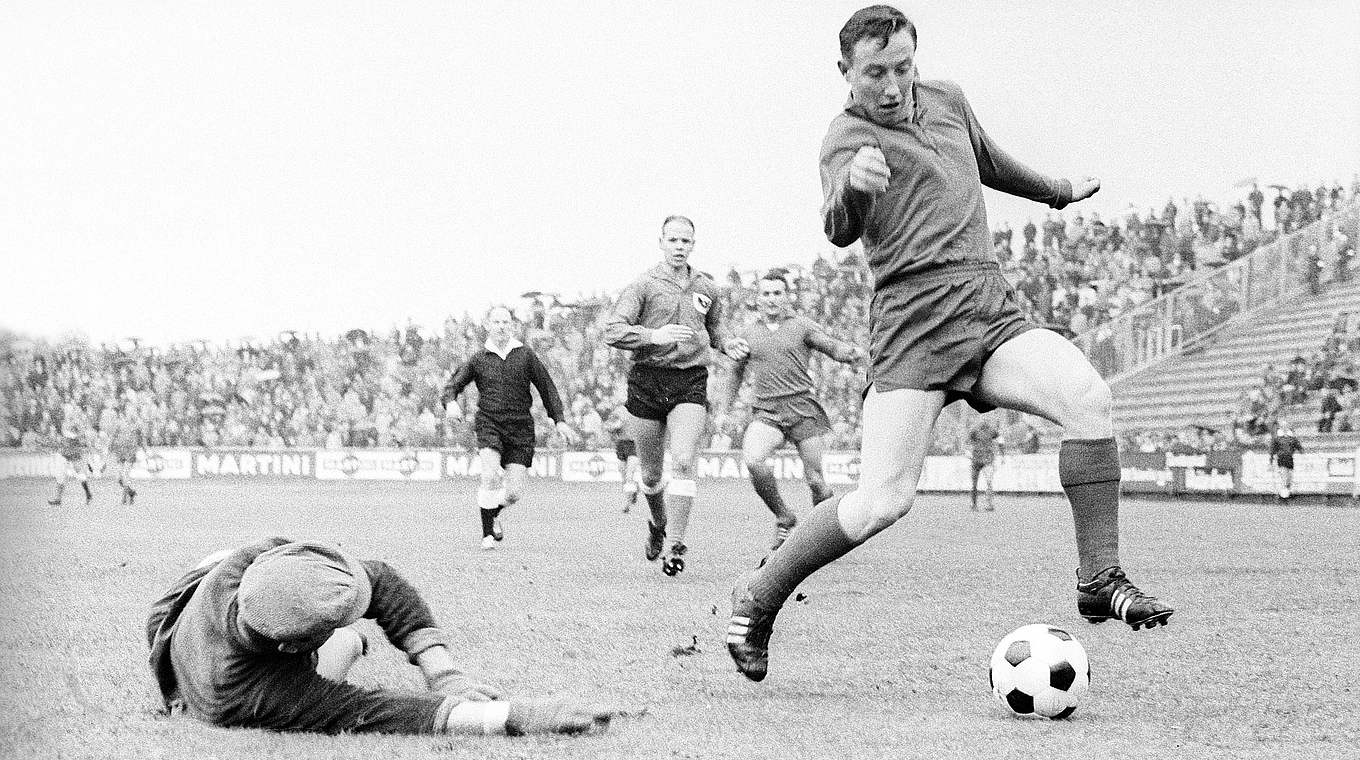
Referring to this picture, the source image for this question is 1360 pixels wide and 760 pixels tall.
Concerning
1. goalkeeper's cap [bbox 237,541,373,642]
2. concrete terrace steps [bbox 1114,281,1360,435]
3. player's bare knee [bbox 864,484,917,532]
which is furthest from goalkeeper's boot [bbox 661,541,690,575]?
concrete terrace steps [bbox 1114,281,1360,435]

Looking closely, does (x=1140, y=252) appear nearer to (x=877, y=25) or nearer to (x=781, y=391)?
(x=781, y=391)

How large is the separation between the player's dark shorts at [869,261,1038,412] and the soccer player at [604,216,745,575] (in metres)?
5.00

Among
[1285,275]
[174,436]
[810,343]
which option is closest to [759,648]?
[810,343]

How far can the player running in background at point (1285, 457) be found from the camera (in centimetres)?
2338

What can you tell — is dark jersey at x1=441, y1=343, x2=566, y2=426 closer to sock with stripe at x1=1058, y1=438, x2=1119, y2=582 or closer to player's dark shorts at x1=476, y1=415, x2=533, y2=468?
player's dark shorts at x1=476, y1=415, x2=533, y2=468

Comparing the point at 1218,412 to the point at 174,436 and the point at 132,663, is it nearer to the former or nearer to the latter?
the point at 132,663

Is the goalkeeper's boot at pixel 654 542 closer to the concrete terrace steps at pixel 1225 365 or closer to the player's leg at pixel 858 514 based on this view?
the player's leg at pixel 858 514

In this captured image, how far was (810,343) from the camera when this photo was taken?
12.2 m

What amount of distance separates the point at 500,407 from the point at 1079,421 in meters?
8.68

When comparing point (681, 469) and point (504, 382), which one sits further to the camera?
point (504, 382)

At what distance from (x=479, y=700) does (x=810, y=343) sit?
7.99m

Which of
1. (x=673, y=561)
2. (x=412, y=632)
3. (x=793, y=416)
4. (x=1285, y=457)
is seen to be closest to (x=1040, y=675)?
(x=412, y=632)

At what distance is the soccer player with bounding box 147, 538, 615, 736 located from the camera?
12.9ft

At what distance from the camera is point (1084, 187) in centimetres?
582
